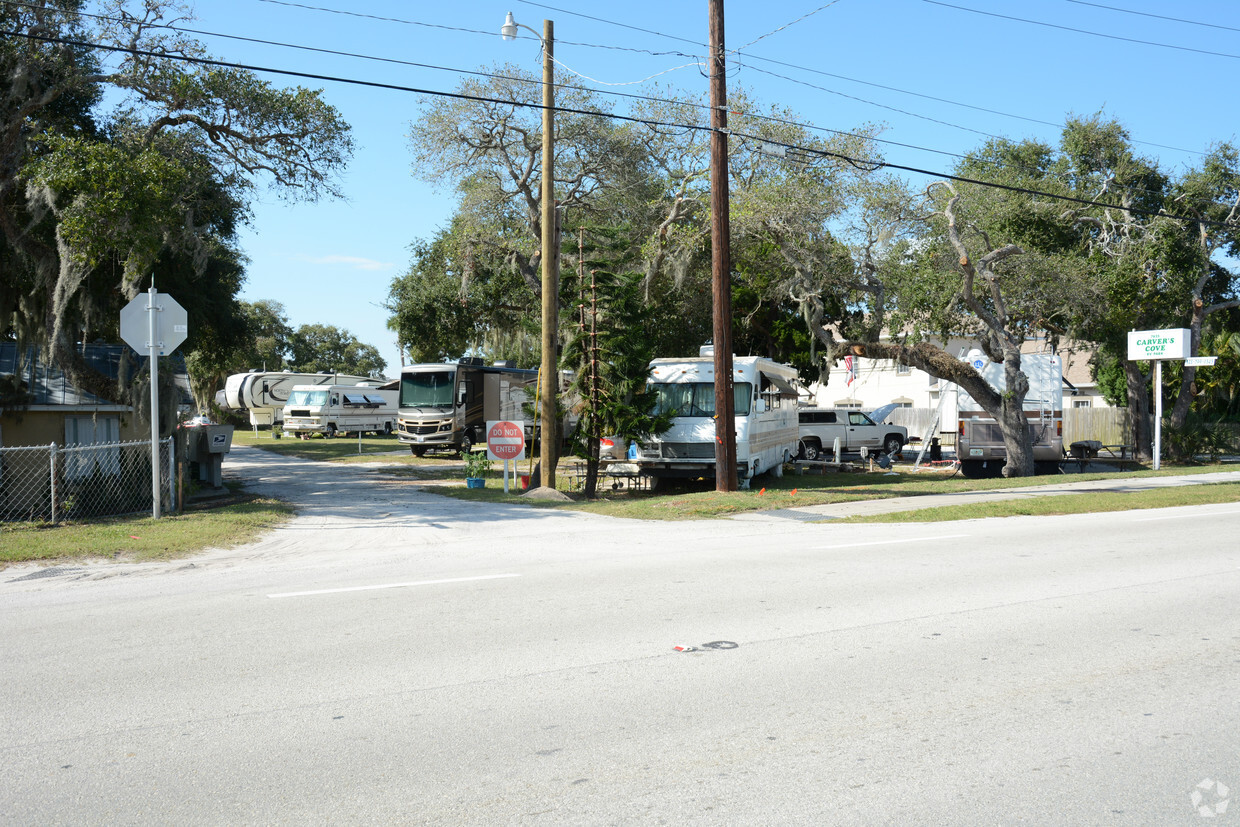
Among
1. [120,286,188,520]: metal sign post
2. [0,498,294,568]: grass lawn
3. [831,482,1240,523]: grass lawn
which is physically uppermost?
[120,286,188,520]: metal sign post

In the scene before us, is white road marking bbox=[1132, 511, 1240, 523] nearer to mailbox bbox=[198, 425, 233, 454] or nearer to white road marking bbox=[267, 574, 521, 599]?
white road marking bbox=[267, 574, 521, 599]

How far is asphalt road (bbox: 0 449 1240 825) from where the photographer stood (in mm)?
3973

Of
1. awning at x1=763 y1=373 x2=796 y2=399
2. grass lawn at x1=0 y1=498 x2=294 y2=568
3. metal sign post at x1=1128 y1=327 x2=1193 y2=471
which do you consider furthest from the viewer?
metal sign post at x1=1128 y1=327 x2=1193 y2=471

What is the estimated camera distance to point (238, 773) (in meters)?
4.21

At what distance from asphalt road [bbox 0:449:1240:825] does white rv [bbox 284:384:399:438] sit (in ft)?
109

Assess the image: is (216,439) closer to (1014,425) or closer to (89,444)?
(89,444)

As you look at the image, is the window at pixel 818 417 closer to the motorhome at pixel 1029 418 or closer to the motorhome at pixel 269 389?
the motorhome at pixel 1029 418

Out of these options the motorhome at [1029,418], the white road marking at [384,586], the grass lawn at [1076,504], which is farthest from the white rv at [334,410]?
the white road marking at [384,586]

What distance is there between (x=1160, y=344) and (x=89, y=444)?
25.2 m

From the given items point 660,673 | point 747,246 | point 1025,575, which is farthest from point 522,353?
point 660,673

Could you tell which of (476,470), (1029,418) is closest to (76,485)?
(476,470)

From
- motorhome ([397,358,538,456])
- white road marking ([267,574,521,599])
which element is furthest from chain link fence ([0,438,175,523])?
motorhome ([397,358,538,456])

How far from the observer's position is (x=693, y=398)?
18891 mm

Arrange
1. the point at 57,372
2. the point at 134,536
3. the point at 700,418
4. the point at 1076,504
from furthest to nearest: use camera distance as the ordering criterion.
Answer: the point at 700,418
the point at 57,372
the point at 1076,504
the point at 134,536
